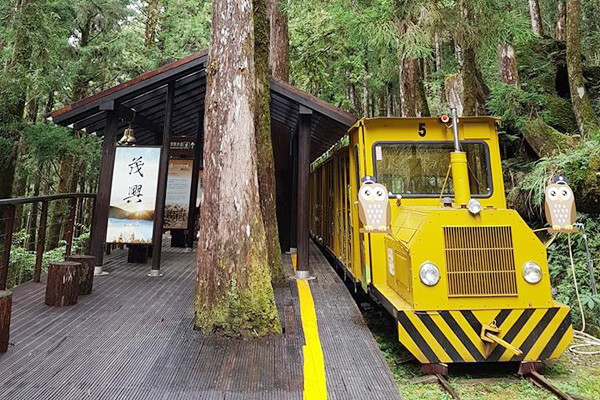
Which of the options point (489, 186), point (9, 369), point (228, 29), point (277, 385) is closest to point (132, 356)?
point (9, 369)

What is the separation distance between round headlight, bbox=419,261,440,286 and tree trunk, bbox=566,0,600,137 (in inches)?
236

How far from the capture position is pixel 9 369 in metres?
2.53

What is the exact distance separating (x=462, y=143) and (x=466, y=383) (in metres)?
2.58

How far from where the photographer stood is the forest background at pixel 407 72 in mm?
6154

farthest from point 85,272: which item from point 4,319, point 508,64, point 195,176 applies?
point 508,64

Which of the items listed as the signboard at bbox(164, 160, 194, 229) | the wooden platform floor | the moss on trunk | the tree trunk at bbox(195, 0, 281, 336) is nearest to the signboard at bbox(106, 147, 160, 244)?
the wooden platform floor

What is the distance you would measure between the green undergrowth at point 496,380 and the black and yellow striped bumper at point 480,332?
0.72 feet

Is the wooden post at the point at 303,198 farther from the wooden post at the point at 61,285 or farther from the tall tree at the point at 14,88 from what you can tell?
the tall tree at the point at 14,88

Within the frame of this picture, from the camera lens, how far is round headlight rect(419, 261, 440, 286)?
3.00 metres

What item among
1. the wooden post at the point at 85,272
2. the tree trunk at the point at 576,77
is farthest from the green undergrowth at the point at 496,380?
the tree trunk at the point at 576,77

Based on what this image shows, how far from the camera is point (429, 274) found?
9.84ft

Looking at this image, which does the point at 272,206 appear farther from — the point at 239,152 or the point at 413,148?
the point at 413,148

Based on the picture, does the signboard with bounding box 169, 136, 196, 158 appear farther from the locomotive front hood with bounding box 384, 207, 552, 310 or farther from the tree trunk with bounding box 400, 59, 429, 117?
the locomotive front hood with bounding box 384, 207, 552, 310

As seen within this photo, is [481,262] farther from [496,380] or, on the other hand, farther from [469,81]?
[469,81]
